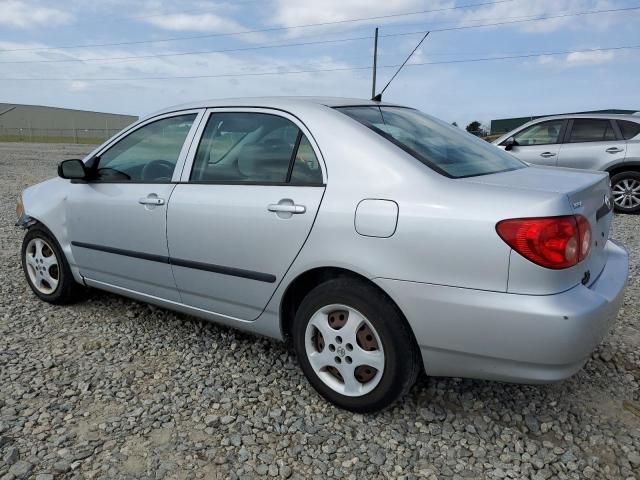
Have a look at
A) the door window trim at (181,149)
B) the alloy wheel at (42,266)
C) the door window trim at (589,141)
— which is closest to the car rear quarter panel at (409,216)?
Answer: the door window trim at (181,149)

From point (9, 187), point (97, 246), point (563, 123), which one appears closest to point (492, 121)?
point (563, 123)

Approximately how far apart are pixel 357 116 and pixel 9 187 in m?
11.3

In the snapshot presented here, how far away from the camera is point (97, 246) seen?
3.59 meters

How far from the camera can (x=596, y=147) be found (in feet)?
27.3

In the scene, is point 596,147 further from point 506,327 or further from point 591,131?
point 506,327

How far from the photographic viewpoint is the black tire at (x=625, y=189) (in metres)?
8.20

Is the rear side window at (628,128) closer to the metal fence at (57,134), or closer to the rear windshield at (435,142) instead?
the rear windshield at (435,142)

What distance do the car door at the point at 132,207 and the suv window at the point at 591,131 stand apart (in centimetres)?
713

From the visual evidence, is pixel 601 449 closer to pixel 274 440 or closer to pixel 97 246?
pixel 274 440

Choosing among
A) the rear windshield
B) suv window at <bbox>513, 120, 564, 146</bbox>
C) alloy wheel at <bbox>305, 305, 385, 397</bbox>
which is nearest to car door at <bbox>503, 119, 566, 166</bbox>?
suv window at <bbox>513, 120, 564, 146</bbox>

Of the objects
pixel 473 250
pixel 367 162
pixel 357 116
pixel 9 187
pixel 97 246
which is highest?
pixel 357 116

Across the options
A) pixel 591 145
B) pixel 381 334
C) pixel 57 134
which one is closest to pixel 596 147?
pixel 591 145

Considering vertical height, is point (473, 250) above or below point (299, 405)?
above

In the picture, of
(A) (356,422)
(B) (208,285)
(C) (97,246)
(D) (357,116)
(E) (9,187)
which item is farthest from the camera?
(E) (9,187)
